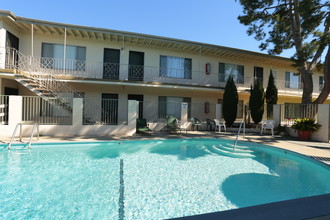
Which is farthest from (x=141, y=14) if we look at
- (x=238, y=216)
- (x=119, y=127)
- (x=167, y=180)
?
(x=238, y=216)

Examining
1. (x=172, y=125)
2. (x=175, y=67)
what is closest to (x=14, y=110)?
(x=172, y=125)

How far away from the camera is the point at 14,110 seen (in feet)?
30.6

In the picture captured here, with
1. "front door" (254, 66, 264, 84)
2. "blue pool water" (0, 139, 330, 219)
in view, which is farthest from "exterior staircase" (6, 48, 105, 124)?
"front door" (254, 66, 264, 84)

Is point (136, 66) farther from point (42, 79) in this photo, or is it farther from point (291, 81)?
point (291, 81)

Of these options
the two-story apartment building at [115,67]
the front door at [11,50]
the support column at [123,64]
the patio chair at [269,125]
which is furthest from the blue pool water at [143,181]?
the support column at [123,64]

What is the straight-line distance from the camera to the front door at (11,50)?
10.6 metres

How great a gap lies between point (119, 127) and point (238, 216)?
10.1 metres

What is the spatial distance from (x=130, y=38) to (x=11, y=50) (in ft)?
24.2

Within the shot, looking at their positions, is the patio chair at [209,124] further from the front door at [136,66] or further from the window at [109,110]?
the window at [109,110]

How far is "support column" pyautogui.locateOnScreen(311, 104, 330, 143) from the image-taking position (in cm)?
988

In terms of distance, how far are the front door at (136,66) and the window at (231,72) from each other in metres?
7.18

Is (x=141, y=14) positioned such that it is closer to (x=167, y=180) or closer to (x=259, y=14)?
(x=259, y=14)

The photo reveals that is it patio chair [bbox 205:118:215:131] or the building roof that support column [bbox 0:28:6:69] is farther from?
patio chair [bbox 205:118:215:131]

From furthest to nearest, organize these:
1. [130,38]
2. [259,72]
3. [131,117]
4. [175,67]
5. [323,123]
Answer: [259,72] → [175,67] → [130,38] → [131,117] → [323,123]
